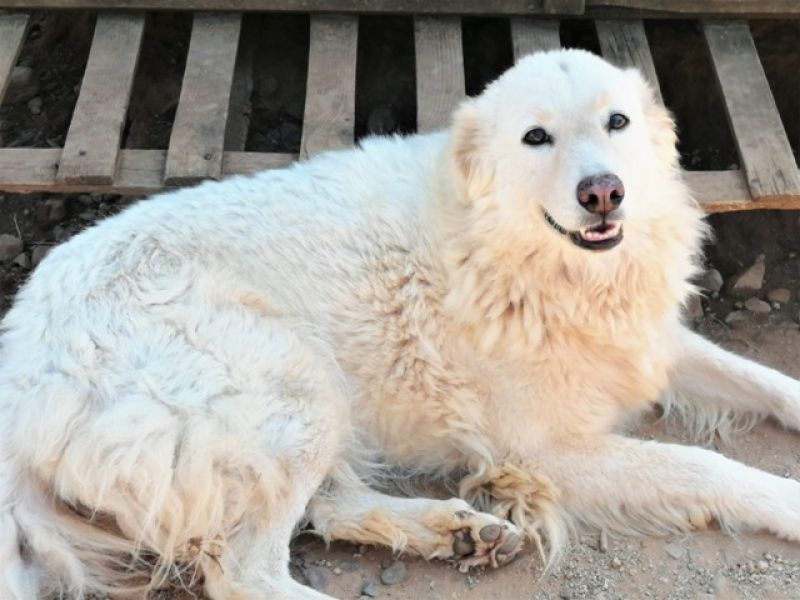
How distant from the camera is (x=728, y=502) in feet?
12.1

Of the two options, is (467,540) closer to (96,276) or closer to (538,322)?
(538,322)

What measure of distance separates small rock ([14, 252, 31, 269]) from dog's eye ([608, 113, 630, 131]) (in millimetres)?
3201

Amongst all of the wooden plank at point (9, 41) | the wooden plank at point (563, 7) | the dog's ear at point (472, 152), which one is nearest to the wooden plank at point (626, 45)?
the wooden plank at point (563, 7)

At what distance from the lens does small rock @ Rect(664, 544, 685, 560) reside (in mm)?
3670

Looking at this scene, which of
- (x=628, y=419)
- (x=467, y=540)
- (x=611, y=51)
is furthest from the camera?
(x=611, y=51)

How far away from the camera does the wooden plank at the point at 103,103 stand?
184 inches

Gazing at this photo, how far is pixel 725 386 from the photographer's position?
428 centimetres

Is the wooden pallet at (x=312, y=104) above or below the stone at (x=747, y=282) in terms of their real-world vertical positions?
above

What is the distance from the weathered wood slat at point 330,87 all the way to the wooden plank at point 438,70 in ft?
1.08

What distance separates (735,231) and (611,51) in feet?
3.69

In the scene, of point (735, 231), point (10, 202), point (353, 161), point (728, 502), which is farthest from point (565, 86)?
point (10, 202)

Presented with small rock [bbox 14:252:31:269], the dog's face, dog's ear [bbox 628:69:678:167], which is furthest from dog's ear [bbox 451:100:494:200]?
small rock [bbox 14:252:31:269]

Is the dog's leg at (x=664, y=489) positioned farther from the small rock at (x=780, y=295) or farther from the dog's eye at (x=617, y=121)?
the small rock at (x=780, y=295)

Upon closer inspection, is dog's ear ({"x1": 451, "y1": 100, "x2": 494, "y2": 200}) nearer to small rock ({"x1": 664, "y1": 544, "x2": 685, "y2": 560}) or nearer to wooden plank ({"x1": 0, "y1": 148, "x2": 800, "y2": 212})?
wooden plank ({"x1": 0, "y1": 148, "x2": 800, "y2": 212})
